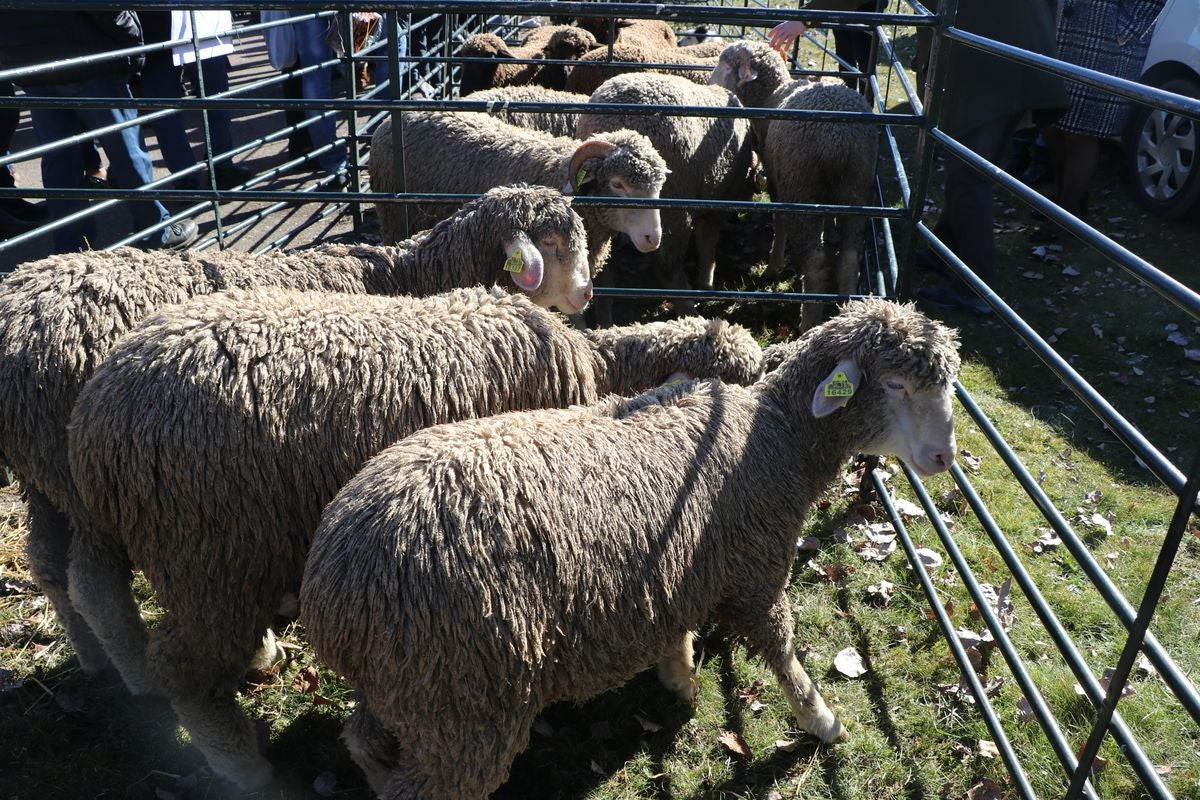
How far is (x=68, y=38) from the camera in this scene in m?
5.62

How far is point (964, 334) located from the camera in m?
6.72

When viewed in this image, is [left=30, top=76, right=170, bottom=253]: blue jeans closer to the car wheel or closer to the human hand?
the human hand

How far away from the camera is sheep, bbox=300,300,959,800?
2.51 meters

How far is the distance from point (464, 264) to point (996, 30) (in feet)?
14.8

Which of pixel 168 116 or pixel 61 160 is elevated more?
pixel 168 116

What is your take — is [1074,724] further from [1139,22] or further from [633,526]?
[1139,22]

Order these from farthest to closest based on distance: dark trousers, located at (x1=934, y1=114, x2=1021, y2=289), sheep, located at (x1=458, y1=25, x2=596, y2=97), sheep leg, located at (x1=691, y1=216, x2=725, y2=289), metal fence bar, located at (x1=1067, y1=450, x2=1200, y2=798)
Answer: sheep, located at (x1=458, y1=25, x2=596, y2=97) → sheep leg, located at (x1=691, y1=216, x2=725, y2=289) → dark trousers, located at (x1=934, y1=114, x2=1021, y2=289) → metal fence bar, located at (x1=1067, y1=450, x2=1200, y2=798)

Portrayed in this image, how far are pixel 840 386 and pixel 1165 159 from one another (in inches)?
264

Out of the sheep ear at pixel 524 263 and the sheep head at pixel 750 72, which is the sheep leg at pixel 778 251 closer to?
the sheep head at pixel 750 72

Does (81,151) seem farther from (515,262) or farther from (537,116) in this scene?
(515,262)

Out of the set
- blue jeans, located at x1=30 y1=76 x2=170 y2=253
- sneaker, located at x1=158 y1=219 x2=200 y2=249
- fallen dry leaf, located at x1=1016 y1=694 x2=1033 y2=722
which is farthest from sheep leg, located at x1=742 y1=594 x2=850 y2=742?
sneaker, located at x1=158 y1=219 x2=200 y2=249

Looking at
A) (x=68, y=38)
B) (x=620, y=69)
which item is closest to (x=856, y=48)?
(x=620, y=69)

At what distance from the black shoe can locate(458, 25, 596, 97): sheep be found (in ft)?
7.22

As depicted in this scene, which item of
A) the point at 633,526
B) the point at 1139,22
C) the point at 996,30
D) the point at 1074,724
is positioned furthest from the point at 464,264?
the point at 1139,22
